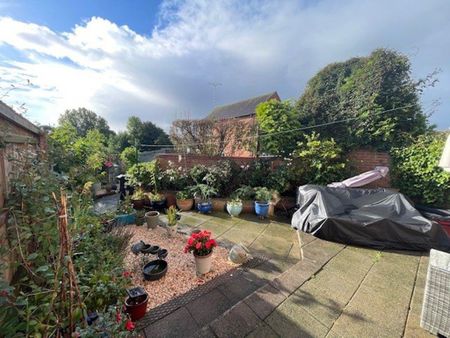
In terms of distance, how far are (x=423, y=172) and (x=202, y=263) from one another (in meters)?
5.85

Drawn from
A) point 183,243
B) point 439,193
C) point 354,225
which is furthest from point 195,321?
point 439,193

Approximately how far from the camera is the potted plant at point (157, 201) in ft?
16.0

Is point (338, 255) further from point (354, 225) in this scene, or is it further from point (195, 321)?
point (195, 321)

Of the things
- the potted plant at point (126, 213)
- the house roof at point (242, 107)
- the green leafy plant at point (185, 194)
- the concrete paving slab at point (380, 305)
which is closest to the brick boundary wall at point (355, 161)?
the green leafy plant at point (185, 194)

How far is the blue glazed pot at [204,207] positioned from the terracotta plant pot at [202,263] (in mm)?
2435

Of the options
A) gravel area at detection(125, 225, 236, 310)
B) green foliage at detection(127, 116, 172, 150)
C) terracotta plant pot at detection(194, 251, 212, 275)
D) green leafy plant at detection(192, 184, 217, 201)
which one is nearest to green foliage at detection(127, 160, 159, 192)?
green leafy plant at detection(192, 184, 217, 201)

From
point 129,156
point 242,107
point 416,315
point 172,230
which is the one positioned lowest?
point 416,315

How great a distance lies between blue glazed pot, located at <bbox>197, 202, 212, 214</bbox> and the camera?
4.89m

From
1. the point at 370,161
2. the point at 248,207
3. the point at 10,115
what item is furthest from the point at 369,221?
the point at 10,115

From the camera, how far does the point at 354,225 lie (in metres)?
3.31

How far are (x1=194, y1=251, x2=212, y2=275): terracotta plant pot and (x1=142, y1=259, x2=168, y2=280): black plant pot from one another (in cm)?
43

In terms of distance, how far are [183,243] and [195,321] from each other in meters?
1.67

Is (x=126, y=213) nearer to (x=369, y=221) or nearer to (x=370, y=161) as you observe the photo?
(x=369, y=221)

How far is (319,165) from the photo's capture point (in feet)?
17.1
